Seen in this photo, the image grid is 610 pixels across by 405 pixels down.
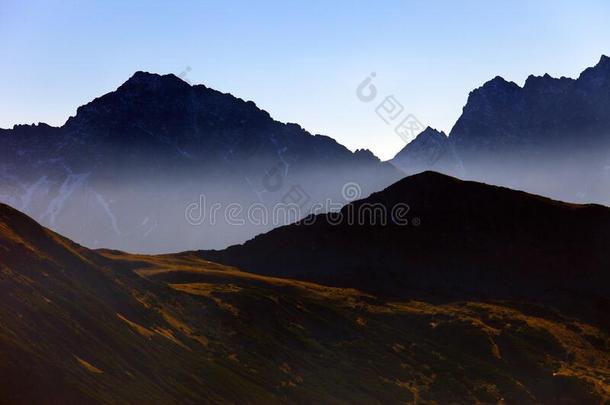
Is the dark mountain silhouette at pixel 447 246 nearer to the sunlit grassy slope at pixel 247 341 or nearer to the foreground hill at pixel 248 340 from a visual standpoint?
the foreground hill at pixel 248 340

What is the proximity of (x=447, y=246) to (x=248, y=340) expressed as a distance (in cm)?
6341

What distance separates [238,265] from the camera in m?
129

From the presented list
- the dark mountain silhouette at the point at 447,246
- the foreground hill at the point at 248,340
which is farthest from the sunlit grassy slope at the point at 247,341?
the dark mountain silhouette at the point at 447,246

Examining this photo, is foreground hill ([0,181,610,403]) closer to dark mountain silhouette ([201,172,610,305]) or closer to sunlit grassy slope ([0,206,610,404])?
sunlit grassy slope ([0,206,610,404])

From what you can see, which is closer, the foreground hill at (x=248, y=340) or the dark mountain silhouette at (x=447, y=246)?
the foreground hill at (x=248, y=340)

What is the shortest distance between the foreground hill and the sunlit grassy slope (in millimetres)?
173

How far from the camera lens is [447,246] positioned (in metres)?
132

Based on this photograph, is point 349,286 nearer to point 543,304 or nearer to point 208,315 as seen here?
point 543,304

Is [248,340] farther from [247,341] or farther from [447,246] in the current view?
[447,246]

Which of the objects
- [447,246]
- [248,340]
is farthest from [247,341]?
[447,246]

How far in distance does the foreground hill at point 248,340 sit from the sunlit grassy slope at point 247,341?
0.17m

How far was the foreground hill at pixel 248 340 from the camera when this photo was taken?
53.8 meters

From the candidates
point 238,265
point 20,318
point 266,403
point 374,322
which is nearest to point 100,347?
point 20,318

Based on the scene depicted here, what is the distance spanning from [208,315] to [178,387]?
23.9 meters
